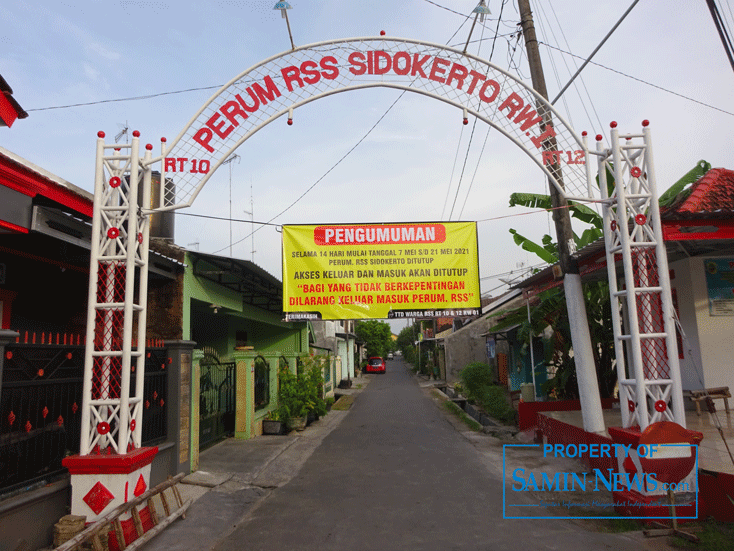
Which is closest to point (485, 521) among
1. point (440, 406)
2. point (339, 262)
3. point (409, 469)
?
point (409, 469)

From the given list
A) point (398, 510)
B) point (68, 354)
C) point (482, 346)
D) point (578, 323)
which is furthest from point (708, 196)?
point (482, 346)

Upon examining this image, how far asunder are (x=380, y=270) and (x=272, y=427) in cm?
664

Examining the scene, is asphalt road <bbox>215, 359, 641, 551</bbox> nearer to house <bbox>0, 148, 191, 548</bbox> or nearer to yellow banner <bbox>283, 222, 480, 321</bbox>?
house <bbox>0, 148, 191, 548</bbox>

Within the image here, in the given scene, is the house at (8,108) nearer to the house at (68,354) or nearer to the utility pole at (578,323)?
the house at (68,354)

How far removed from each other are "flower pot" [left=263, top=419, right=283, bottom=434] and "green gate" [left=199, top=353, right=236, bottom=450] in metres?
0.88

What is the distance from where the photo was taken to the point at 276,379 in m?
13.8

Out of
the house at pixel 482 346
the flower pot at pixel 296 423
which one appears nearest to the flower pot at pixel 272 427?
the flower pot at pixel 296 423

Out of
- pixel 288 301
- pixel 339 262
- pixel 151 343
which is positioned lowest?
pixel 151 343

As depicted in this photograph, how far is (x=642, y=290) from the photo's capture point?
599cm

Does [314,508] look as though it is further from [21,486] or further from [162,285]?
[162,285]

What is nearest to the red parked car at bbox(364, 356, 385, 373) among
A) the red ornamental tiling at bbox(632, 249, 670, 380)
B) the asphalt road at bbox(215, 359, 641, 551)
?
the asphalt road at bbox(215, 359, 641, 551)

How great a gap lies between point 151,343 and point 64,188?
2.49 meters

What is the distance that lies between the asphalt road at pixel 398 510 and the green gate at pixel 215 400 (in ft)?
7.57

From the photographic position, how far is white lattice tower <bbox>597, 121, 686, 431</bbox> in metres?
5.82
